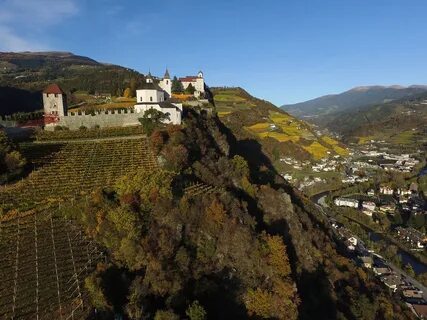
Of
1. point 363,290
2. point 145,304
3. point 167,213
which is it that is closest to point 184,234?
point 167,213

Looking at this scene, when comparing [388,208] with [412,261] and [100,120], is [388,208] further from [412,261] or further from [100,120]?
[100,120]

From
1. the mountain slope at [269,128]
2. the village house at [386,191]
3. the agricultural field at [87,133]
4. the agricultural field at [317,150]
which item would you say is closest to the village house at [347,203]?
the village house at [386,191]

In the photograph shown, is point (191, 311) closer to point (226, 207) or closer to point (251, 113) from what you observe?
point (226, 207)

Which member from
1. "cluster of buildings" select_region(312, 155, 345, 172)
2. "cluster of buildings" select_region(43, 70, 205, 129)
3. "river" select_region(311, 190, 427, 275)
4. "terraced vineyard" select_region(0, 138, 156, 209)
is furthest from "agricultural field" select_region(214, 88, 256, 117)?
"terraced vineyard" select_region(0, 138, 156, 209)

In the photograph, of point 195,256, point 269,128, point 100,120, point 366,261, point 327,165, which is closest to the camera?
point 195,256

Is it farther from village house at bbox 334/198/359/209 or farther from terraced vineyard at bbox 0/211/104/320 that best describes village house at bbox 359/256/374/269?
terraced vineyard at bbox 0/211/104/320

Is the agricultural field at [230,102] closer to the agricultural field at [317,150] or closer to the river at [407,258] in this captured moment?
the agricultural field at [317,150]

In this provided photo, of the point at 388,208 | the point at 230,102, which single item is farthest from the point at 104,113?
the point at 230,102
